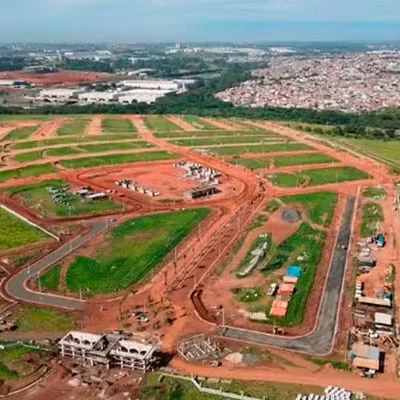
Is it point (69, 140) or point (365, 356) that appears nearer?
point (365, 356)

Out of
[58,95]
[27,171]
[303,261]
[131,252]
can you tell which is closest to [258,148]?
[27,171]

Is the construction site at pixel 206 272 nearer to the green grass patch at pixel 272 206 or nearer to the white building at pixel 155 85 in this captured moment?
the green grass patch at pixel 272 206

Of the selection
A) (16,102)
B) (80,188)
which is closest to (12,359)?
(80,188)

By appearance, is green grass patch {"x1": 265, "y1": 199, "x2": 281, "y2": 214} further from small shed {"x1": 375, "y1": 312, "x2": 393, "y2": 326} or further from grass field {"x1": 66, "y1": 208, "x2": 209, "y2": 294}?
small shed {"x1": 375, "y1": 312, "x2": 393, "y2": 326}

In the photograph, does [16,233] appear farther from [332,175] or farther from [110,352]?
[332,175]

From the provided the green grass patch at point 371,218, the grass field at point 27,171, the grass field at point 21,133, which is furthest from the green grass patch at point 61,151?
the green grass patch at point 371,218

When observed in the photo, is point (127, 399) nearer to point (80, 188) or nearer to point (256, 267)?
point (256, 267)

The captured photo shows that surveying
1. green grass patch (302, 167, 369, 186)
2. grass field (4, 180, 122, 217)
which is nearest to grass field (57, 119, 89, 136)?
grass field (4, 180, 122, 217)
